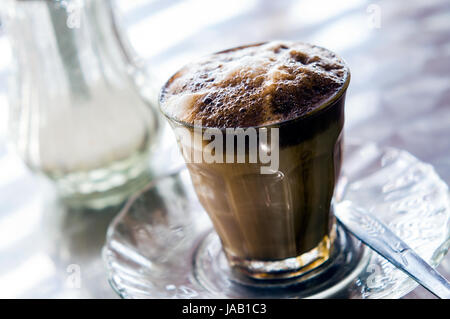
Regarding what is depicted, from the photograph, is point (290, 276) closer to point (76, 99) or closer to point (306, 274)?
point (306, 274)

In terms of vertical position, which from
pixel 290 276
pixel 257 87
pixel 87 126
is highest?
pixel 257 87

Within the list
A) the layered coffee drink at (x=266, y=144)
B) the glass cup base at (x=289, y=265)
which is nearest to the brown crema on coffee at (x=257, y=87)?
the layered coffee drink at (x=266, y=144)

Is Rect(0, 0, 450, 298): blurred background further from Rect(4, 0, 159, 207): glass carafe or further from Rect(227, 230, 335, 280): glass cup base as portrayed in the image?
Rect(227, 230, 335, 280): glass cup base

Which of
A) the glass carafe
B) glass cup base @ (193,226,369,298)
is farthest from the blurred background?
glass cup base @ (193,226,369,298)

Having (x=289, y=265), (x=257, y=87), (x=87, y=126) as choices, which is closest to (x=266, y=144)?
(x=257, y=87)

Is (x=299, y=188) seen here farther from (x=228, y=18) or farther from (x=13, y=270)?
(x=228, y=18)

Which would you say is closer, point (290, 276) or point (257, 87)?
point (257, 87)
